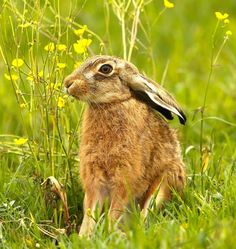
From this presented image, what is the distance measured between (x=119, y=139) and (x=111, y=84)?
0.36 meters

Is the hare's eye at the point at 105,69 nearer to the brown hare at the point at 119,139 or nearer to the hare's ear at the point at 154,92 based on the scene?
the brown hare at the point at 119,139

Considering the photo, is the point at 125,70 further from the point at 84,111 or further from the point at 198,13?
the point at 198,13

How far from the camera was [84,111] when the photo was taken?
6.62 m

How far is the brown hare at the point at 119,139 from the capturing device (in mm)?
6305

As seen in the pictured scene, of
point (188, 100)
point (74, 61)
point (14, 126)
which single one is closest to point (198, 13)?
point (188, 100)

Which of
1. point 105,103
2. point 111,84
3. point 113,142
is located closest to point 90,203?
point 113,142

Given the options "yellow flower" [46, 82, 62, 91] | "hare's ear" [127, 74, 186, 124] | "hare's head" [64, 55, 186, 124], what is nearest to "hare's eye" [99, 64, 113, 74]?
"hare's head" [64, 55, 186, 124]

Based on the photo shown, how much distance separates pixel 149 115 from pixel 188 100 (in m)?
2.38

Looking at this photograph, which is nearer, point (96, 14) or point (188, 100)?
point (188, 100)

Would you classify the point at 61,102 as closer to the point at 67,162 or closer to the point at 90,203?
the point at 67,162

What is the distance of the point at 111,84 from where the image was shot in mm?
6402

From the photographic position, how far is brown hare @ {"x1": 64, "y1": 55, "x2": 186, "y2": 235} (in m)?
6.30

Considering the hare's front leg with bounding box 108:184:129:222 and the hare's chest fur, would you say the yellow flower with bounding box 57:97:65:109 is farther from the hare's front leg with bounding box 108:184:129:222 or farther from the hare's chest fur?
the hare's front leg with bounding box 108:184:129:222

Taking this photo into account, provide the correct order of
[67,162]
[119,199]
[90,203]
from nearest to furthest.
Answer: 1. [119,199]
2. [90,203]
3. [67,162]
